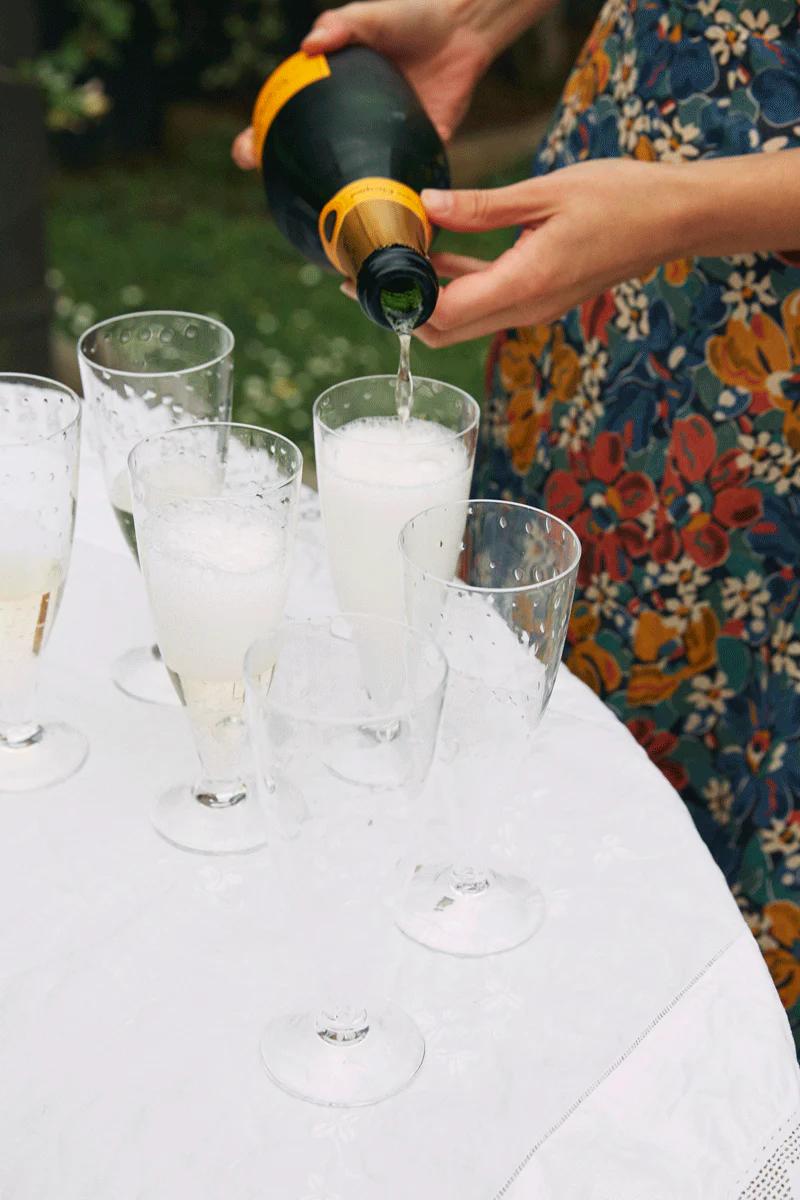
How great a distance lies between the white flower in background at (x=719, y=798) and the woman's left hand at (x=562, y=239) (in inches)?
24.8

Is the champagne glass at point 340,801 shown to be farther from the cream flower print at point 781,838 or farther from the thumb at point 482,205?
the cream flower print at point 781,838

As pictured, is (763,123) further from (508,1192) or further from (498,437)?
(508,1192)

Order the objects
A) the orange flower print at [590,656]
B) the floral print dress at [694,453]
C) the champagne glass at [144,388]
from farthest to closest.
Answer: the orange flower print at [590,656], the floral print dress at [694,453], the champagne glass at [144,388]

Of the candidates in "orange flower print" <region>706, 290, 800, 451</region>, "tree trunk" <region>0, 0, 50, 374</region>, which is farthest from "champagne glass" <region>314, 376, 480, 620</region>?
"tree trunk" <region>0, 0, 50, 374</region>

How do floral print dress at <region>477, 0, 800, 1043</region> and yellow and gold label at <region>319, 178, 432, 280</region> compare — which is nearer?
yellow and gold label at <region>319, 178, 432, 280</region>

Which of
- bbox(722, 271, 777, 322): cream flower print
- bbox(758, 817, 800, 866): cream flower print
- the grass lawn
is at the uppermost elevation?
bbox(722, 271, 777, 322): cream flower print

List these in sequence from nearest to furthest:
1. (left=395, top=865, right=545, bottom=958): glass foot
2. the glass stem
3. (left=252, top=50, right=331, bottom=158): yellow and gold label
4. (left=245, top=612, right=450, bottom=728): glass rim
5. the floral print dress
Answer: (left=245, top=612, right=450, bottom=728): glass rim < (left=395, top=865, right=545, bottom=958): glass foot < the glass stem < (left=252, top=50, right=331, bottom=158): yellow and gold label < the floral print dress

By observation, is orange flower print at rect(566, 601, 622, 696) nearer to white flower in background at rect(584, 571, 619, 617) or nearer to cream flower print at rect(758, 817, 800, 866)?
white flower in background at rect(584, 571, 619, 617)

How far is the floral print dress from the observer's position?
1.49 m

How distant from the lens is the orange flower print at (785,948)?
5.28 feet

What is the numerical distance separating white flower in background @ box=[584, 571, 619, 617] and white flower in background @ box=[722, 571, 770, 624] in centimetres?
14

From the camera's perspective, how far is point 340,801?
0.72 metres

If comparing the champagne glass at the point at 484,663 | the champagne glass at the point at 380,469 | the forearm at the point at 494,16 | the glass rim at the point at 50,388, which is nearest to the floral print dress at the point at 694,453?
the forearm at the point at 494,16

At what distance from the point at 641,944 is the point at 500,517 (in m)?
0.29
